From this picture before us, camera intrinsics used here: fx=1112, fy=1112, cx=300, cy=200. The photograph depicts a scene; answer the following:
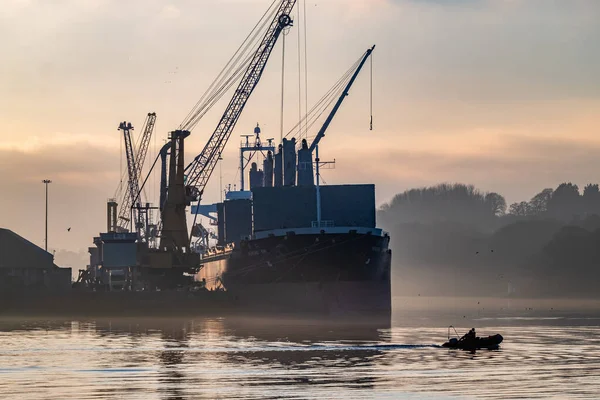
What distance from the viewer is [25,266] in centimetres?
14950

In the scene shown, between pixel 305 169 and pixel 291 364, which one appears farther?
pixel 305 169

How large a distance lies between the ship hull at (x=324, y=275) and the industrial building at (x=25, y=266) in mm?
27679

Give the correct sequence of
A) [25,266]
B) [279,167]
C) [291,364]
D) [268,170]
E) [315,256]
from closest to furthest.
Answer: [291,364], [315,256], [25,266], [279,167], [268,170]

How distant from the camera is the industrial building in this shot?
14762 centimetres

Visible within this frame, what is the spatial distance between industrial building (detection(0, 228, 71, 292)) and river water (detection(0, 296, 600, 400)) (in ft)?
149

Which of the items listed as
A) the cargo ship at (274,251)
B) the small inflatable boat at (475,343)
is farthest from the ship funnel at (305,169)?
the small inflatable boat at (475,343)

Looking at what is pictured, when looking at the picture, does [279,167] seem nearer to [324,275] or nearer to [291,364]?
[324,275]

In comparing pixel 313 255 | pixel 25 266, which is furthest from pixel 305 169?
pixel 25 266

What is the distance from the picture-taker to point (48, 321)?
123062 mm

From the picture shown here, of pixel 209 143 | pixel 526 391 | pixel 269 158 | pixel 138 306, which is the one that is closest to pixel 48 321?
pixel 138 306

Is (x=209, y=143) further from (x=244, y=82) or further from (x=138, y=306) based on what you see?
(x=138, y=306)

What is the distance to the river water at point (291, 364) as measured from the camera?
5212 cm

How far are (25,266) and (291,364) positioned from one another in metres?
92.1

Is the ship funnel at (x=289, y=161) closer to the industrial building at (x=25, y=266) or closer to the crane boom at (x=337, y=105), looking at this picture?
the crane boom at (x=337, y=105)
